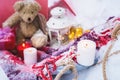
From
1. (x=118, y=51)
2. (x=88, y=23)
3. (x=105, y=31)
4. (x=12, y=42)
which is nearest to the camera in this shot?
(x=118, y=51)

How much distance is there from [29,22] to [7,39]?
7.4 inches

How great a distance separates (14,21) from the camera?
1.31 metres

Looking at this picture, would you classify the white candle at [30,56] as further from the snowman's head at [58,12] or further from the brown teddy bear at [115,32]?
the brown teddy bear at [115,32]

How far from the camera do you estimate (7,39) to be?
1160mm

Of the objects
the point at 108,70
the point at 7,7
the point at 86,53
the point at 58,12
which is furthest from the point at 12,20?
the point at 108,70

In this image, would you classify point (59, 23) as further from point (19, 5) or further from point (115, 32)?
point (115, 32)

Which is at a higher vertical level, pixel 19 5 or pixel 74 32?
pixel 19 5

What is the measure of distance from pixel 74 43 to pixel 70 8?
371mm

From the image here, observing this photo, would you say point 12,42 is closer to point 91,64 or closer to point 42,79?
point 42,79

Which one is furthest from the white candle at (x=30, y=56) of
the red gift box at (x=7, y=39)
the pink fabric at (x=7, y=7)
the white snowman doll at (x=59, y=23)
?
the pink fabric at (x=7, y=7)

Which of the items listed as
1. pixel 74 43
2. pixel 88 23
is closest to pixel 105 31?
pixel 74 43

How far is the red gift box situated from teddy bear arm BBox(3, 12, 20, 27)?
0.09 m

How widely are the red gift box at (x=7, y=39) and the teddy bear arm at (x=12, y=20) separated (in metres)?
0.09

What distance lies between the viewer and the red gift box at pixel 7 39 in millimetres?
1146
